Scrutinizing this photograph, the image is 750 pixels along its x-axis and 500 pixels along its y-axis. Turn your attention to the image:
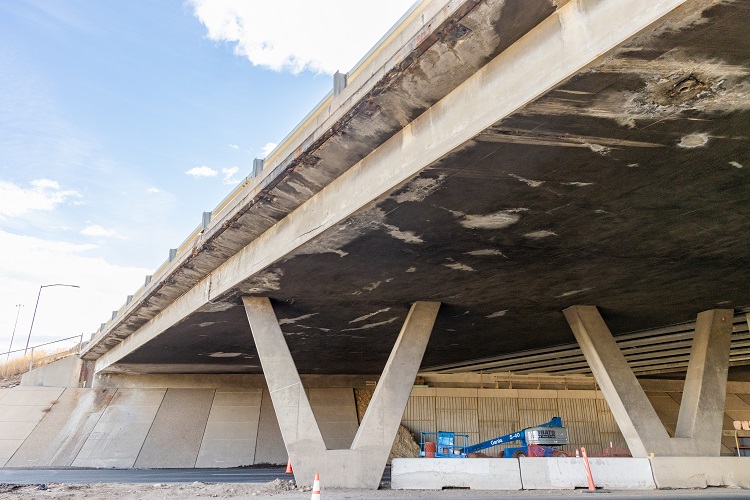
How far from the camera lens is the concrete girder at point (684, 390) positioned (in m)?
14.3

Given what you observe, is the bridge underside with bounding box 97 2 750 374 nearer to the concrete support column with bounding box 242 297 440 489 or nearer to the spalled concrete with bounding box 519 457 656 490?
the concrete support column with bounding box 242 297 440 489

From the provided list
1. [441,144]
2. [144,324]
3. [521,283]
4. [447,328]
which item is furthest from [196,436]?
[441,144]

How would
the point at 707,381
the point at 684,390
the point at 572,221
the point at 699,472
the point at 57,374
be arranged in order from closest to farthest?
1. the point at 572,221
2. the point at 699,472
3. the point at 707,381
4. the point at 684,390
5. the point at 57,374

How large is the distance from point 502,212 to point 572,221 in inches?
56.7

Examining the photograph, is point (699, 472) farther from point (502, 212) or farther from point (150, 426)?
point (150, 426)

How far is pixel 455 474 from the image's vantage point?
12.2 metres

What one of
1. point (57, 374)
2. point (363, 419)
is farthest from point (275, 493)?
point (57, 374)

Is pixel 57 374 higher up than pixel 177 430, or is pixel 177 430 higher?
pixel 57 374

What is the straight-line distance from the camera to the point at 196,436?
27.5 m

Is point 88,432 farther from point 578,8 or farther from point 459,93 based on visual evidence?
point 578,8

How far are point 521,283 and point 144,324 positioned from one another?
1607 centimetres

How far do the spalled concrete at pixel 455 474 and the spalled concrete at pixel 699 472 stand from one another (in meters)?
3.69

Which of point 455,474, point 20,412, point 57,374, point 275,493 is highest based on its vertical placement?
point 57,374

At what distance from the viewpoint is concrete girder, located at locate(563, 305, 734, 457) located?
46.8 ft
